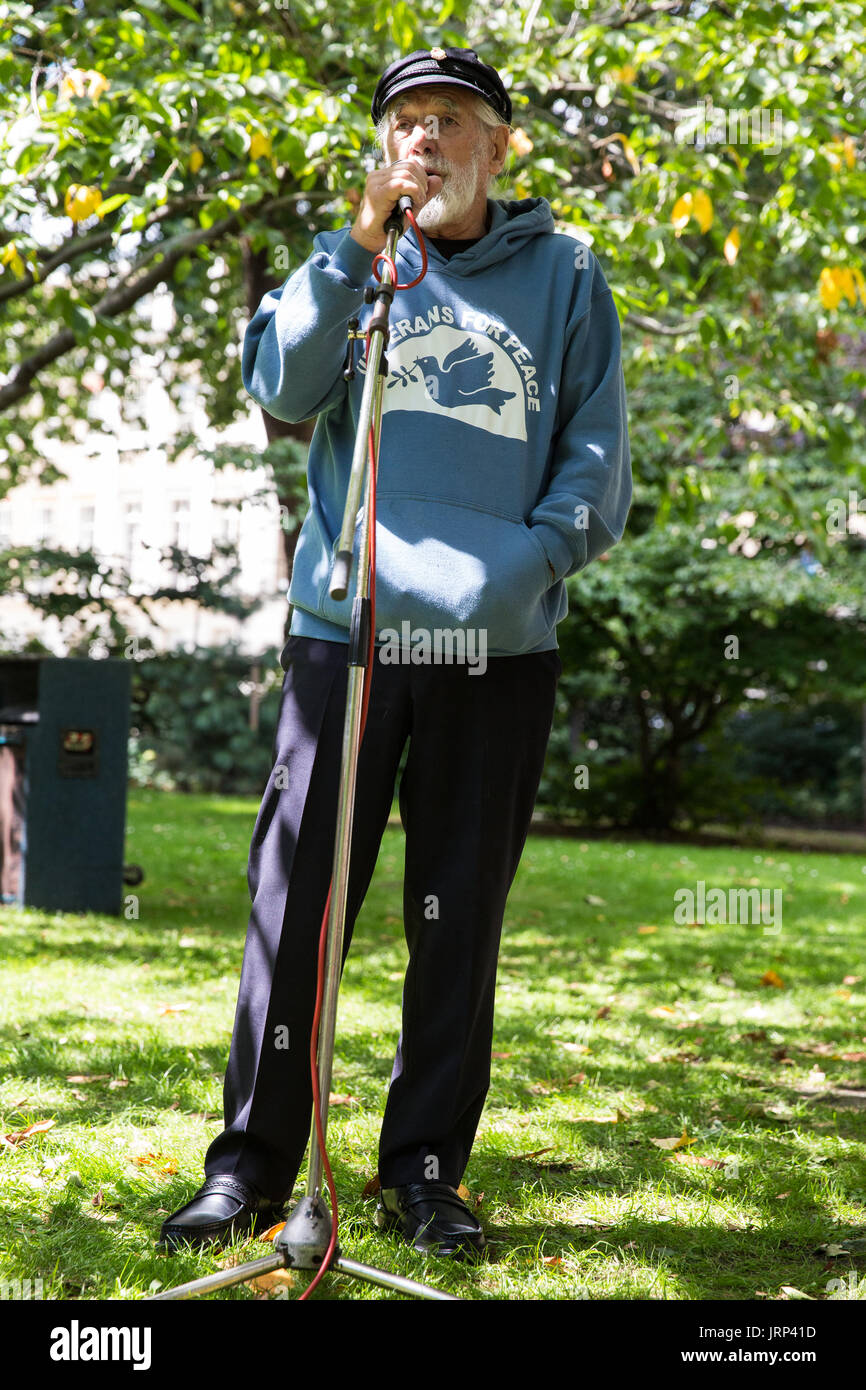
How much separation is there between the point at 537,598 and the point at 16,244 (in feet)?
11.3

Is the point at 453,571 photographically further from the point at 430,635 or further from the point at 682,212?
the point at 682,212

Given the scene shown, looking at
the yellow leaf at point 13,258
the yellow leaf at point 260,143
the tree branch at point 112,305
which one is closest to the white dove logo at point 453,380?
the yellow leaf at point 260,143

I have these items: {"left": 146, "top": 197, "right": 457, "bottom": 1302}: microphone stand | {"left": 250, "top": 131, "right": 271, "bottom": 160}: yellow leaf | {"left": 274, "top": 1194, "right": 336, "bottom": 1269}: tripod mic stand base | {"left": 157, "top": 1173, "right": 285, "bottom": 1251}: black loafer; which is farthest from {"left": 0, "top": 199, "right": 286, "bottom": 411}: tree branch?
{"left": 274, "top": 1194, "right": 336, "bottom": 1269}: tripod mic stand base

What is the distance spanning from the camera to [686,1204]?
2.74 meters

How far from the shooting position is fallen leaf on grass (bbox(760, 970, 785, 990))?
553cm

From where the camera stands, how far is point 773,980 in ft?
18.3

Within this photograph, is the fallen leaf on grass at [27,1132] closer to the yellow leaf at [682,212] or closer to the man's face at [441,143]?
the man's face at [441,143]

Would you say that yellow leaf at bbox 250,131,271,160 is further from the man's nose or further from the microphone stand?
the microphone stand

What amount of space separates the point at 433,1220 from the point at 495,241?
1.92 metres

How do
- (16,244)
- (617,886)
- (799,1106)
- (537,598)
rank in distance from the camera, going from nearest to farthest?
(537,598) < (799,1106) < (16,244) < (617,886)

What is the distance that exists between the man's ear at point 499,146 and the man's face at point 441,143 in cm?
3

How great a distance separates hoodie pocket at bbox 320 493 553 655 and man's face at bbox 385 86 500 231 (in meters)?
0.57
